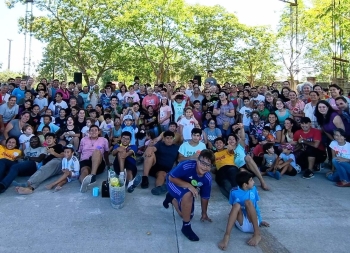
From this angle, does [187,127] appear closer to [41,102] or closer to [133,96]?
[133,96]

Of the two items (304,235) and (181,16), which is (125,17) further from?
(304,235)

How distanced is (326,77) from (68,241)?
3546 cm

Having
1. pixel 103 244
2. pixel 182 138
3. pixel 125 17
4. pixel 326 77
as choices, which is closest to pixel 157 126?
pixel 182 138

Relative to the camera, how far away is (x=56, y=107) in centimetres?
793

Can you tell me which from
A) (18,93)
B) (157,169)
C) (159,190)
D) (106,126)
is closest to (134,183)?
(159,190)

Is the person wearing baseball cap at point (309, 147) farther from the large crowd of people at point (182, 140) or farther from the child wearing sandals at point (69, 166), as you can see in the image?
the child wearing sandals at point (69, 166)

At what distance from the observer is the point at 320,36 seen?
26.1 m

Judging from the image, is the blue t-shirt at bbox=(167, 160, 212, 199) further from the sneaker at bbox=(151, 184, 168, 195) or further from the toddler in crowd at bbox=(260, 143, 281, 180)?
the toddler in crowd at bbox=(260, 143, 281, 180)

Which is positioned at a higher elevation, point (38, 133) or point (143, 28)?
point (143, 28)

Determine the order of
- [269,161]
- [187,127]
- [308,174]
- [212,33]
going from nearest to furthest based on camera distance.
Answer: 1. [308,174]
2. [269,161]
3. [187,127]
4. [212,33]

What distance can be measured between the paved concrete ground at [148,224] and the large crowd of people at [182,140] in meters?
0.20

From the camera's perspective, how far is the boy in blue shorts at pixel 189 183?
3.61 meters

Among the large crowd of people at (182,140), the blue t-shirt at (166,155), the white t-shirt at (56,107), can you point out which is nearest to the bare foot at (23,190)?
the large crowd of people at (182,140)

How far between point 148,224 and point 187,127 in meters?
3.13
